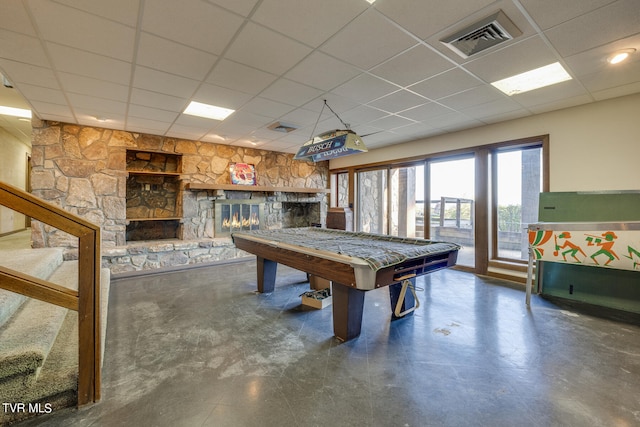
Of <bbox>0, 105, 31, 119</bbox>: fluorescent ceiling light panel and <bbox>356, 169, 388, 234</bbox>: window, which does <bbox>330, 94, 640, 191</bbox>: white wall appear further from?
<bbox>0, 105, 31, 119</bbox>: fluorescent ceiling light panel

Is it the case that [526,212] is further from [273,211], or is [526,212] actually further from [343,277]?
[273,211]

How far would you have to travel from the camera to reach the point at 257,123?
4438 mm

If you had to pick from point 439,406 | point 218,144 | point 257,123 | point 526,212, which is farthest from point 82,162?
point 526,212

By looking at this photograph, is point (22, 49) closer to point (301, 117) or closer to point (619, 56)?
point (301, 117)

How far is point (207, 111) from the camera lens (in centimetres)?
394

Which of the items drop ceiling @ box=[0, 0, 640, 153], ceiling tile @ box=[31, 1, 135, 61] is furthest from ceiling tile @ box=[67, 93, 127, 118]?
ceiling tile @ box=[31, 1, 135, 61]

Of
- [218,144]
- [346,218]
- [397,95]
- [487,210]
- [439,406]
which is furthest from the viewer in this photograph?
[346,218]

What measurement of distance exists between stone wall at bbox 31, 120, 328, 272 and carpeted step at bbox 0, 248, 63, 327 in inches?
25.1

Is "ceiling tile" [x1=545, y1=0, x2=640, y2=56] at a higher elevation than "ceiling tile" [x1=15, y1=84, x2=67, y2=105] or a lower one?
higher

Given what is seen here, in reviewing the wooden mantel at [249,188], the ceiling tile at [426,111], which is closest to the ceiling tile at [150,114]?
the wooden mantel at [249,188]

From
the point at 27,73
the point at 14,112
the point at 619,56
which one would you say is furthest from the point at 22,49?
the point at 619,56

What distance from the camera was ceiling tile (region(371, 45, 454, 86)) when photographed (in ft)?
7.99

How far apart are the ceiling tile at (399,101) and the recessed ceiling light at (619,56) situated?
1.64 metres

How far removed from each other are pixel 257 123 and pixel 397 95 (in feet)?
7.35
